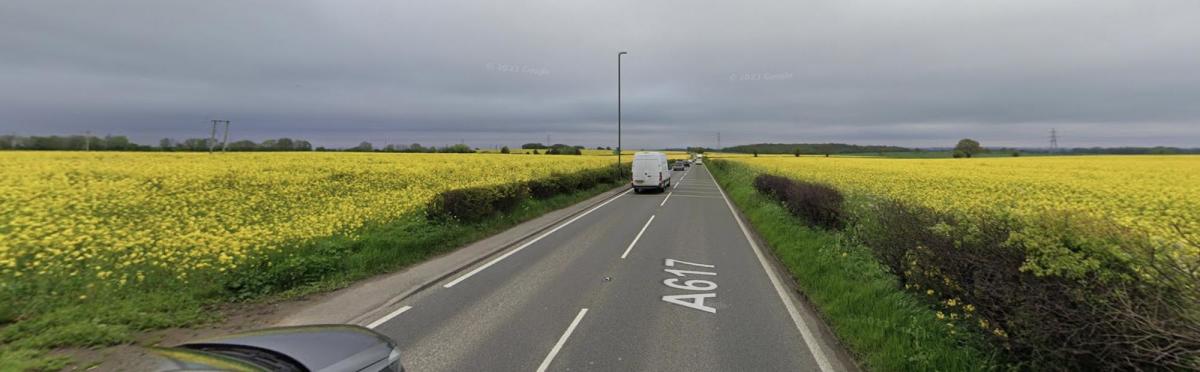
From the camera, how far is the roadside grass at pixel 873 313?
168 inches

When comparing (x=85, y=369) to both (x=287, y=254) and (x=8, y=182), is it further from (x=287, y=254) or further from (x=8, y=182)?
(x=8, y=182)

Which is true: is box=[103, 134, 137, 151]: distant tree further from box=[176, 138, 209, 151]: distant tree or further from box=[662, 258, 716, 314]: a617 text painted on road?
box=[662, 258, 716, 314]: a617 text painted on road

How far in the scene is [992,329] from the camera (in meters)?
3.99

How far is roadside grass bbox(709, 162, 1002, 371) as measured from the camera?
427 cm

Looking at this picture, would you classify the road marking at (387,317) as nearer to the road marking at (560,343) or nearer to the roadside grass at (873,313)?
the road marking at (560,343)

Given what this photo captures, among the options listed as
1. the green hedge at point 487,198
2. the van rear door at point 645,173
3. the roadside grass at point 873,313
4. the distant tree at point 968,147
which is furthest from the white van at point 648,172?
the distant tree at point 968,147

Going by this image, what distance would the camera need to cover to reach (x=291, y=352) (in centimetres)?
277

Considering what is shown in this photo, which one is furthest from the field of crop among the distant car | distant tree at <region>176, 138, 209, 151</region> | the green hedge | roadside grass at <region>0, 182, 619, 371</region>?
distant tree at <region>176, 138, 209, 151</region>

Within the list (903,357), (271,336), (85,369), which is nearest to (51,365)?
(85,369)

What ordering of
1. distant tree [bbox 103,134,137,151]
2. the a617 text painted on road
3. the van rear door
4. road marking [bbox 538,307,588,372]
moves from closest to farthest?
road marking [bbox 538,307,588,372]
the a617 text painted on road
the van rear door
distant tree [bbox 103,134,137,151]

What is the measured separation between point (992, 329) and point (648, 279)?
4680mm

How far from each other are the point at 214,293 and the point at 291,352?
5161mm

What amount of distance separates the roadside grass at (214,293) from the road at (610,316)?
1.66 m

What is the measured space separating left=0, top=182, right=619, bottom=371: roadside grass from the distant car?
9.04 ft
